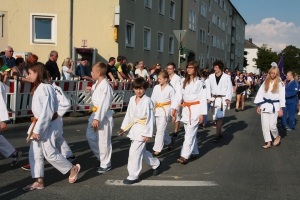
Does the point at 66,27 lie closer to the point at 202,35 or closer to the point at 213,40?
the point at 202,35

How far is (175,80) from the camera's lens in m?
9.40

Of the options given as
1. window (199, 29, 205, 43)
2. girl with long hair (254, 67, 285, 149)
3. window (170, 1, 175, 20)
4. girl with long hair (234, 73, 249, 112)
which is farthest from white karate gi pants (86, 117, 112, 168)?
window (199, 29, 205, 43)

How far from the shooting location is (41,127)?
4809 millimetres

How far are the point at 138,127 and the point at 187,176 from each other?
118 centimetres

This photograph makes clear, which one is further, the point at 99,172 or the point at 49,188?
the point at 99,172

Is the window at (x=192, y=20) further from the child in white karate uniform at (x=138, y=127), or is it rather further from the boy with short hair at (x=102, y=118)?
the child in white karate uniform at (x=138, y=127)

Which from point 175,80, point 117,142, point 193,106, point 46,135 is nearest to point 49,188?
point 46,135

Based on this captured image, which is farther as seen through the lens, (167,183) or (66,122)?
(66,122)

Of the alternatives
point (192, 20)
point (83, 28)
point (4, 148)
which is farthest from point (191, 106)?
point (192, 20)

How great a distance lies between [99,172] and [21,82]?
16.8 feet

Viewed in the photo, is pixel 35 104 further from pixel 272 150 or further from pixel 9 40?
pixel 9 40

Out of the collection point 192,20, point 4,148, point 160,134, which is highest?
point 192,20

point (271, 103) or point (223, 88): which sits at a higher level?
point (223, 88)

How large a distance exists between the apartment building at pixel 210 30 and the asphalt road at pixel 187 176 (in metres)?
Result: 27.4
